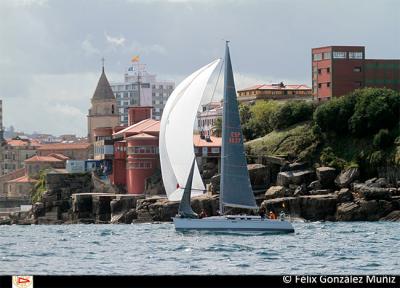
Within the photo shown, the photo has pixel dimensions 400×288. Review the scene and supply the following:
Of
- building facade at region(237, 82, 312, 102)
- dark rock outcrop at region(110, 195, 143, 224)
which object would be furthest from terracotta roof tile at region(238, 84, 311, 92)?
dark rock outcrop at region(110, 195, 143, 224)

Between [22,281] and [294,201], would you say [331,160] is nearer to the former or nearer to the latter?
[294,201]

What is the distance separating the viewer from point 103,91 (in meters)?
196

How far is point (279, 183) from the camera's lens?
11869 cm

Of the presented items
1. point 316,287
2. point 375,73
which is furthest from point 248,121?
point 316,287

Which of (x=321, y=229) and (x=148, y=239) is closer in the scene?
(x=148, y=239)

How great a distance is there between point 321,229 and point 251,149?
39.3m

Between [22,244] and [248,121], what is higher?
[248,121]

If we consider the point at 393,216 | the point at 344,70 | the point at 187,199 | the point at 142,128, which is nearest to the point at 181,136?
the point at 187,199

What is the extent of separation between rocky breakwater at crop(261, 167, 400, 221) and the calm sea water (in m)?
26.7

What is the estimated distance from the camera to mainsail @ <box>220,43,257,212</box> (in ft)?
252

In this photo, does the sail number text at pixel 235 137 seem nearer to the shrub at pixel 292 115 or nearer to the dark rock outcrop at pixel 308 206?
the dark rock outcrop at pixel 308 206

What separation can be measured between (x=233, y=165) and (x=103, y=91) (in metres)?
121

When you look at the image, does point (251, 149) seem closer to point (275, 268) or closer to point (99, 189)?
point (99, 189)

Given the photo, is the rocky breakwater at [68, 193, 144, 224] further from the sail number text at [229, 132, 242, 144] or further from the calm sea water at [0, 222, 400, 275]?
the sail number text at [229, 132, 242, 144]
